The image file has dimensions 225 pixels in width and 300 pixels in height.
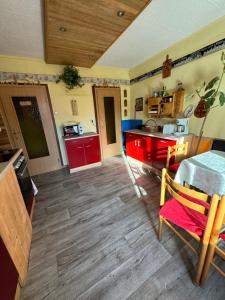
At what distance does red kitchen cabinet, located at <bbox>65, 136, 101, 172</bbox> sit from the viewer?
296 cm

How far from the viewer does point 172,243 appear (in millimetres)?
1382

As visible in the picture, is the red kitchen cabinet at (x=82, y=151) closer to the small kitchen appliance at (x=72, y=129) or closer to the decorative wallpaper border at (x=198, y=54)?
the small kitchen appliance at (x=72, y=129)

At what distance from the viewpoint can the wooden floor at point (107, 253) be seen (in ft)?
3.44

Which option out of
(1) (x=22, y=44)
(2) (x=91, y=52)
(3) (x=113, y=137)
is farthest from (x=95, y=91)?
(1) (x=22, y=44)

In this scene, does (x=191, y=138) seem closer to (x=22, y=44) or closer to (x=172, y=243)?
(x=172, y=243)

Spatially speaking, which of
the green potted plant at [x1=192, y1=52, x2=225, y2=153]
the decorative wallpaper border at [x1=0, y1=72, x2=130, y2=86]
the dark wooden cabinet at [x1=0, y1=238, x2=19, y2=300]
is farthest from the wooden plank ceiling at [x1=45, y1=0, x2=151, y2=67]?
the dark wooden cabinet at [x1=0, y1=238, x2=19, y2=300]

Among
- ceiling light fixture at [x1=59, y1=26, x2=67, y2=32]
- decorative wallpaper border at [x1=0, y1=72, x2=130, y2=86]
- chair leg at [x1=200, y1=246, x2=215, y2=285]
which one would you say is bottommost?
chair leg at [x1=200, y1=246, x2=215, y2=285]

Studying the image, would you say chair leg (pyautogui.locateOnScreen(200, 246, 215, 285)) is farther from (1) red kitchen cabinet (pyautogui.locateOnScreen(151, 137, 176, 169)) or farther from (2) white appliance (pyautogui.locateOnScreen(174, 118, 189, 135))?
(2) white appliance (pyautogui.locateOnScreen(174, 118, 189, 135))

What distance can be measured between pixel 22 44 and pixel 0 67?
782 millimetres

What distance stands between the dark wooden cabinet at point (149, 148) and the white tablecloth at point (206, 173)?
0.86 meters

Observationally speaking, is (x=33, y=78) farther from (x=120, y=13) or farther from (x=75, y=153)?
(x=120, y=13)

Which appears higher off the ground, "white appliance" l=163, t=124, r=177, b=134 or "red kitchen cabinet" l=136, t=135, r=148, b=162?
"white appliance" l=163, t=124, r=177, b=134

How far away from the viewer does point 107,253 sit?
133 cm

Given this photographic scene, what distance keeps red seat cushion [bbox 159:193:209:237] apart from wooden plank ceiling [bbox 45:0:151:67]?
2.24m
